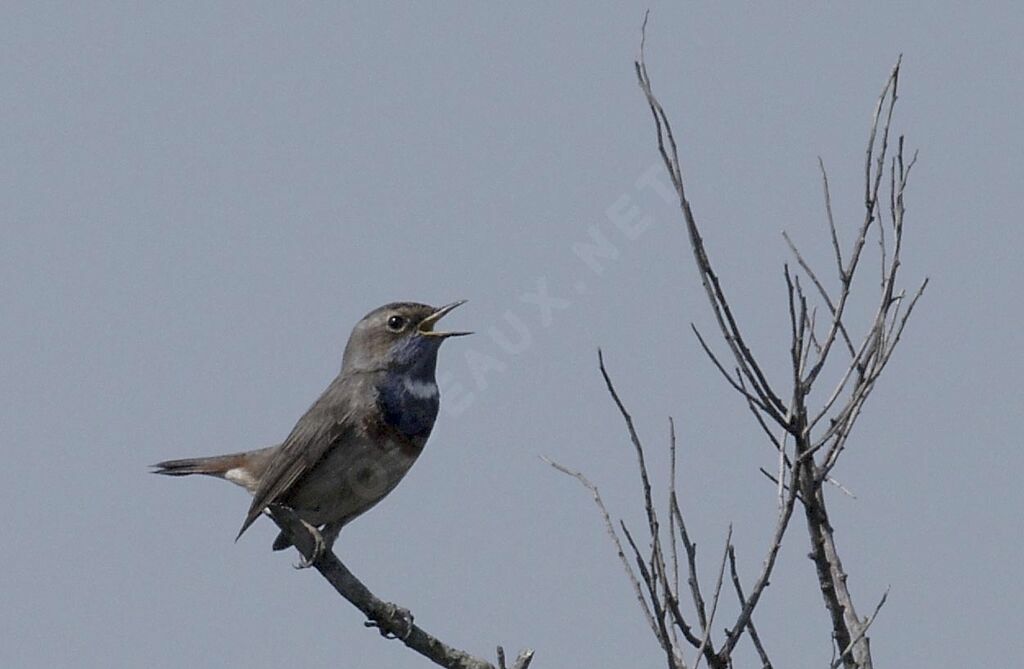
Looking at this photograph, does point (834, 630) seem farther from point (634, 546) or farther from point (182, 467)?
point (182, 467)

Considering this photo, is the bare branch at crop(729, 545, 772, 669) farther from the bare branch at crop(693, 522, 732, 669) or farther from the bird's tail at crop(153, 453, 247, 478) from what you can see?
the bird's tail at crop(153, 453, 247, 478)

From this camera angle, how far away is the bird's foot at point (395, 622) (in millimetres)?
7785

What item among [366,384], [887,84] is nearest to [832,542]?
[887,84]

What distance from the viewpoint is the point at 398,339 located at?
9.32m

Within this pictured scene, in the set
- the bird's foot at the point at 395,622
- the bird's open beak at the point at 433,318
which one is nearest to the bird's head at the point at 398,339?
the bird's open beak at the point at 433,318

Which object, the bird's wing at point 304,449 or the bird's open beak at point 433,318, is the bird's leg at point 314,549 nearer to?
the bird's wing at point 304,449

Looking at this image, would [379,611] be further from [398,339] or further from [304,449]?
[398,339]

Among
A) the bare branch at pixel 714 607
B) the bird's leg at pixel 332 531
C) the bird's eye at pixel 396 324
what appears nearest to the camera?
the bare branch at pixel 714 607

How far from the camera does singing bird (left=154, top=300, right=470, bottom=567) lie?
8.90 metres

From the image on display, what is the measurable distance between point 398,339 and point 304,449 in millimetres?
1017

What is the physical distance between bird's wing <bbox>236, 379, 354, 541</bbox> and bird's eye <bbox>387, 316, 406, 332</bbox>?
23.4 inches

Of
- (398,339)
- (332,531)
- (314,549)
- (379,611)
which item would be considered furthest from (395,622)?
(398,339)

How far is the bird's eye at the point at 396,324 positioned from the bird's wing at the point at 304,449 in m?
0.60

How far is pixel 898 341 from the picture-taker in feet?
20.3
